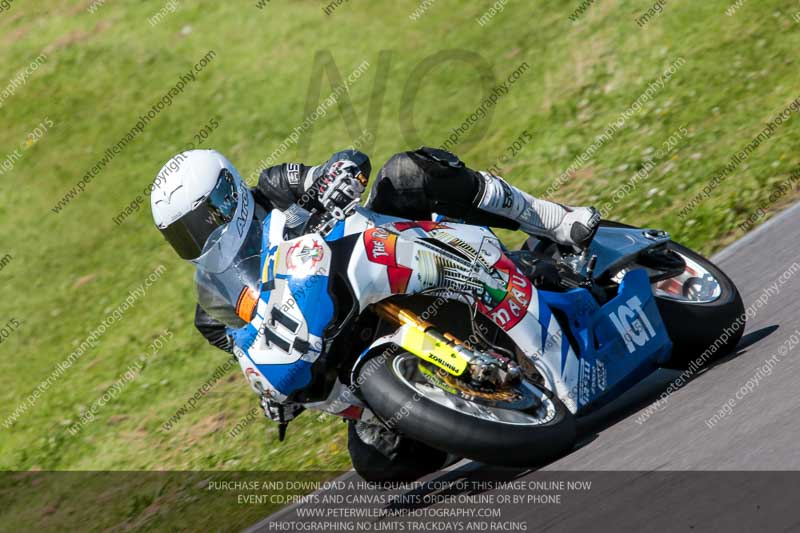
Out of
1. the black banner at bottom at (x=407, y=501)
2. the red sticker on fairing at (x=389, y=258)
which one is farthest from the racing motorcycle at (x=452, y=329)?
the black banner at bottom at (x=407, y=501)

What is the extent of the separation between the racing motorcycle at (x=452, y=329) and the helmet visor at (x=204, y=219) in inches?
9.5

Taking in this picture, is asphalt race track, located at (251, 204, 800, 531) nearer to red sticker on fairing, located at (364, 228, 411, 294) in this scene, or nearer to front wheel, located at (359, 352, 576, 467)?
front wheel, located at (359, 352, 576, 467)

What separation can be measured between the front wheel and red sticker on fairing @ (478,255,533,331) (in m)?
0.48

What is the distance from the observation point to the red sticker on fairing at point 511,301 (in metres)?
5.79

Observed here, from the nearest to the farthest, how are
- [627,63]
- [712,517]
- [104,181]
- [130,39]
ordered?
[712,517]
[627,63]
[104,181]
[130,39]

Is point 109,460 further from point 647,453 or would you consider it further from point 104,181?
point 104,181

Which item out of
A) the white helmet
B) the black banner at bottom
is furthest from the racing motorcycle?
the black banner at bottom

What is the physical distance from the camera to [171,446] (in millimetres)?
10164

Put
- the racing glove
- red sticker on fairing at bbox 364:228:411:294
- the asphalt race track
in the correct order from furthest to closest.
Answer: the racing glove → red sticker on fairing at bbox 364:228:411:294 → the asphalt race track

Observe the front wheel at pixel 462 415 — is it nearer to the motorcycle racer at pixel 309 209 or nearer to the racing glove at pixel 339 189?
the motorcycle racer at pixel 309 209

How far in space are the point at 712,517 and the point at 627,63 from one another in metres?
10.3

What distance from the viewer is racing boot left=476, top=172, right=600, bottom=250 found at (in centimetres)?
635

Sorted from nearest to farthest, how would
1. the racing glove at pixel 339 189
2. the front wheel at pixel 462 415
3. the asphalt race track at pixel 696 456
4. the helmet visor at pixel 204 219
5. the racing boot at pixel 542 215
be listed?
1. the asphalt race track at pixel 696 456
2. the front wheel at pixel 462 415
3. the helmet visor at pixel 204 219
4. the racing glove at pixel 339 189
5. the racing boot at pixel 542 215

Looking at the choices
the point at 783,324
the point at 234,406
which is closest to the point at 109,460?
the point at 234,406
